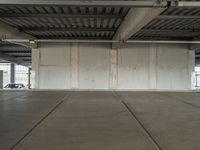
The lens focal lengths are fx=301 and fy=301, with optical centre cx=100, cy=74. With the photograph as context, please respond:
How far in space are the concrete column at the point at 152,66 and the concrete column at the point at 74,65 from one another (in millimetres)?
4314

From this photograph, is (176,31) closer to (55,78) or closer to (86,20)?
(86,20)

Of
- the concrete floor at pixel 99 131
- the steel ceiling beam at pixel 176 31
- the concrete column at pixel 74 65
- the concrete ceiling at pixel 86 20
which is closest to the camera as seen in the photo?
the concrete floor at pixel 99 131

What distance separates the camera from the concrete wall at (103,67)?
1767cm

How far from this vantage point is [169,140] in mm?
3336

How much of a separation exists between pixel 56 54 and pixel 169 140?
15.0 m

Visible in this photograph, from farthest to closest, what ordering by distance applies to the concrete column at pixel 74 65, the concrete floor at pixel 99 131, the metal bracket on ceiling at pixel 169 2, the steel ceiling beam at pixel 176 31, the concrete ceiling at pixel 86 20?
the concrete column at pixel 74 65 < the steel ceiling beam at pixel 176 31 < the concrete ceiling at pixel 86 20 < the metal bracket on ceiling at pixel 169 2 < the concrete floor at pixel 99 131

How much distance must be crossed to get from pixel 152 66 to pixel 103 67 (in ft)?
9.50

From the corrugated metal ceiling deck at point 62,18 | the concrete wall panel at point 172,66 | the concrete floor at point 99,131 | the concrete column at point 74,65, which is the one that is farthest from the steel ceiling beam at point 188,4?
the concrete column at point 74,65

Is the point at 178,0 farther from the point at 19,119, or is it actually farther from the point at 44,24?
the point at 44,24

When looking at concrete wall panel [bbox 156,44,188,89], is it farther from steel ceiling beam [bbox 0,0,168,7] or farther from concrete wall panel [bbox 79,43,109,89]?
steel ceiling beam [bbox 0,0,168,7]

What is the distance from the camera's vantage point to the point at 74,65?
17.8 meters

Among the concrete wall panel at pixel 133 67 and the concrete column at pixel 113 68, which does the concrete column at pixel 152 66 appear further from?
the concrete column at pixel 113 68

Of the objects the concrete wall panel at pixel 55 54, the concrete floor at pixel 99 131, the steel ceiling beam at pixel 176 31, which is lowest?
the concrete floor at pixel 99 131

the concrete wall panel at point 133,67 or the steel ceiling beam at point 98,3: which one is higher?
the steel ceiling beam at point 98,3
